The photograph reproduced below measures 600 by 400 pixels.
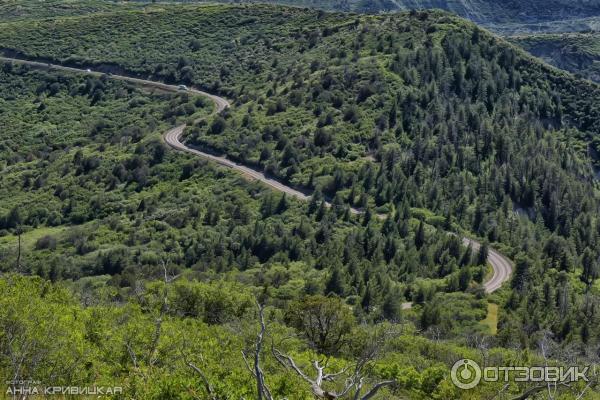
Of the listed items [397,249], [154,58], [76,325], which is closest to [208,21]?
[154,58]

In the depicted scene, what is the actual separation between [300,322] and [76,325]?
20042 millimetres

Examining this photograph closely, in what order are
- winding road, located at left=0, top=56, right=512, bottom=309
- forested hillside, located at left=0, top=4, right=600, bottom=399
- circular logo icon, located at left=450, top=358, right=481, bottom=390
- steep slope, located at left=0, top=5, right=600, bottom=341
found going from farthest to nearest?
steep slope, located at left=0, top=5, right=600, bottom=341 → winding road, located at left=0, top=56, right=512, bottom=309 → forested hillside, located at left=0, top=4, right=600, bottom=399 → circular logo icon, located at left=450, top=358, right=481, bottom=390

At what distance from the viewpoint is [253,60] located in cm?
16488

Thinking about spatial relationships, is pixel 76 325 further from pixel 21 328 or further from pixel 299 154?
pixel 299 154

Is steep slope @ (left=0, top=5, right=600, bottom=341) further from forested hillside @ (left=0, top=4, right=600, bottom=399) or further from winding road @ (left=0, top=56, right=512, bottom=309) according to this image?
winding road @ (left=0, top=56, right=512, bottom=309)

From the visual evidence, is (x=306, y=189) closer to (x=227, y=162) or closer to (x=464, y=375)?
(x=227, y=162)

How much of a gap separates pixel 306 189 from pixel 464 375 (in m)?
77.5

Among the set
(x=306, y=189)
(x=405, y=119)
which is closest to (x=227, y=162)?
(x=306, y=189)

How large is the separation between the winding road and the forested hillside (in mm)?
2201

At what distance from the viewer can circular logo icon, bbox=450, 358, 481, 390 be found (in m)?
31.5

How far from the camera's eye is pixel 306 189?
10938 centimetres

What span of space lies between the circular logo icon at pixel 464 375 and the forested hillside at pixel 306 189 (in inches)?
32.7

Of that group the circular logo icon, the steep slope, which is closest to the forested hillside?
the steep slope

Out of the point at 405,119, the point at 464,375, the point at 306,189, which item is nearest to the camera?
the point at 464,375
